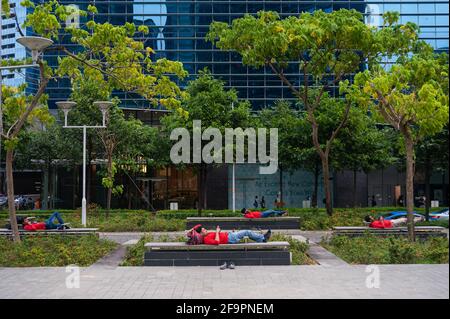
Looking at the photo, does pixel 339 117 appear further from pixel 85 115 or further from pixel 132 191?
pixel 132 191

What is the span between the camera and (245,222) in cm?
2272

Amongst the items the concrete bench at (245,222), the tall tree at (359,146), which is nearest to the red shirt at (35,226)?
the concrete bench at (245,222)

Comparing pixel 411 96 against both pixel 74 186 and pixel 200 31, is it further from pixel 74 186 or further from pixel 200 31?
pixel 200 31

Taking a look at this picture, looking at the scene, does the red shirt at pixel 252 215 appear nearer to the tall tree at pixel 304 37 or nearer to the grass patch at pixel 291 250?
the tall tree at pixel 304 37

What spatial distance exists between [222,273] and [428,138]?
1678 centimetres

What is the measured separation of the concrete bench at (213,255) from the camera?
43.2 ft

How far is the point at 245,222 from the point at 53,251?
384 inches

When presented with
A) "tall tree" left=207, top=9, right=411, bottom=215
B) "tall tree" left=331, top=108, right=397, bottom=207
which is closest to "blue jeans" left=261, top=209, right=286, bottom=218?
"tall tree" left=207, top=9, right=411, bottom=215

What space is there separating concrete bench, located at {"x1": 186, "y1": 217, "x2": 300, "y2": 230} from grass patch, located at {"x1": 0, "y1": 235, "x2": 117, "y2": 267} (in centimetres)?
627

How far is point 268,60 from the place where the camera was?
23.4 meters

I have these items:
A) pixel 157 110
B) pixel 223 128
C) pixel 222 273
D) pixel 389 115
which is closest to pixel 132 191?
pixel 157 110

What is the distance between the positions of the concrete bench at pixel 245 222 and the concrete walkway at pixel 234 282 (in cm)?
977

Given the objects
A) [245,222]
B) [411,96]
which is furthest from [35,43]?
[245,222]

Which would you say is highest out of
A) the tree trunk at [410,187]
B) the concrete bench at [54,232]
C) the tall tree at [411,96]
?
the tall tree at [411,96]
